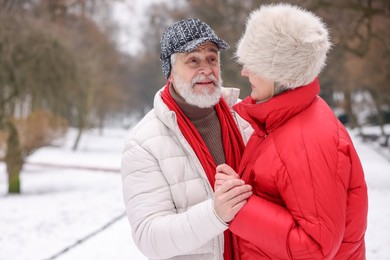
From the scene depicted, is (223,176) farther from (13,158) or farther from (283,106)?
(13,158)

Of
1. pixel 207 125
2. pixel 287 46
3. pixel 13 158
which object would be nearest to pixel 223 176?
pixel 287 46

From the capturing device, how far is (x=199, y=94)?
218 centimetres

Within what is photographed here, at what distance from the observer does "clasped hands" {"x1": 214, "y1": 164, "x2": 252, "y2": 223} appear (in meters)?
1.59

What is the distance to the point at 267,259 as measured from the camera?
1.67 metres

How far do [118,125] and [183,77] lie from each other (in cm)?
7534

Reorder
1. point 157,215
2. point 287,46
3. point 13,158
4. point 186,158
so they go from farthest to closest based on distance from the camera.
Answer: point 13,158 → point 186,158 → point 157,215 → point 287,46

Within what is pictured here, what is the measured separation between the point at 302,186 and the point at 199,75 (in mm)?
926

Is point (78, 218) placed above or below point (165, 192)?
below

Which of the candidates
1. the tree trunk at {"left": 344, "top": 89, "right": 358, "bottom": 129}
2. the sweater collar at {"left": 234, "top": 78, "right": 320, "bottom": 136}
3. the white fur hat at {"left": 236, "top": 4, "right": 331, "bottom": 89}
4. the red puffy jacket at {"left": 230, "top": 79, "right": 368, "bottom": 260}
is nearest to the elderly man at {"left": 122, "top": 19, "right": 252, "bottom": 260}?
the red puffy jacket at {"left": 230, "top": 79, "right": 368, "bottom": 260}

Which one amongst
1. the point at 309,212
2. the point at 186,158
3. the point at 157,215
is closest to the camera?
the point at 309,212

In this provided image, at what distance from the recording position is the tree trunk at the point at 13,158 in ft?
40.9

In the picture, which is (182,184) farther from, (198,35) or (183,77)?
(198,35)

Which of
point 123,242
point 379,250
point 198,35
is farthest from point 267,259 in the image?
point 123,242

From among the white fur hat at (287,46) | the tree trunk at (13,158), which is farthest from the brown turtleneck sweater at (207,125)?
the tree trunk at (13,158)
